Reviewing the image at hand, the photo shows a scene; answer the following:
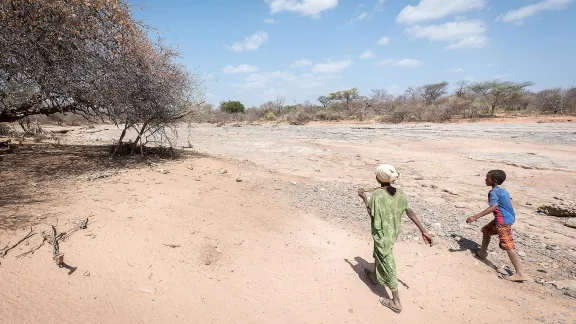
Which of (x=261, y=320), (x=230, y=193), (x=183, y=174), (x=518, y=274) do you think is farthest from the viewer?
(x=183, y=174)

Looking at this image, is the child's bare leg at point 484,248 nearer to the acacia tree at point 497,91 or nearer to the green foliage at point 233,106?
the acacia tree at point 497,91

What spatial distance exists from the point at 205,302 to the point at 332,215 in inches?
116

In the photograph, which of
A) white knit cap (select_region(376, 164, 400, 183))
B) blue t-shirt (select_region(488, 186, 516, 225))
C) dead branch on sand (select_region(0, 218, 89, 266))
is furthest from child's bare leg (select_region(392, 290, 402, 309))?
dead branch on sand (select_region(0, 218, 89, 266))

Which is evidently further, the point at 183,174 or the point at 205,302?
the point at 183,174

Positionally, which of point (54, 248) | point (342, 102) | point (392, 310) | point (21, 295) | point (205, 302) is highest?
point (342, 102)

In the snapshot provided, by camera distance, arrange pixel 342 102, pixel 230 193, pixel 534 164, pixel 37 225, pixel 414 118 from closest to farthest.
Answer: pixel 37 225 → pixel 230 193 → pixel 534 164 → pixel 414 118 → pixel 342 102

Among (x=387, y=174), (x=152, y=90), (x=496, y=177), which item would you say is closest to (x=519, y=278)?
(x=496, y=177)

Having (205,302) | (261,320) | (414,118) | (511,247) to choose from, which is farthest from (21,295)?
(414,118)

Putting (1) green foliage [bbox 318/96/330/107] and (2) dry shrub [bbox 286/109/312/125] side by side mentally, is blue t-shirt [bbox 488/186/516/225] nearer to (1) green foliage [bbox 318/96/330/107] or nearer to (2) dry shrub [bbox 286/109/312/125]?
(2) dry shrub [bbox 286/109/312/125]

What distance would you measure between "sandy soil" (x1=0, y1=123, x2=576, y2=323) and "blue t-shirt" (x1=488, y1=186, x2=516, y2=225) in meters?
0.67

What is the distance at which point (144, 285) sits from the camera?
282 centimetres

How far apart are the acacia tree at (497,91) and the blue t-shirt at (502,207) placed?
35224 mm

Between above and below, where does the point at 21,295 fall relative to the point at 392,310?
above

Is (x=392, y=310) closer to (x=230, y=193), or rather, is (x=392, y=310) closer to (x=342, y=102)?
(x=230, y=193)
